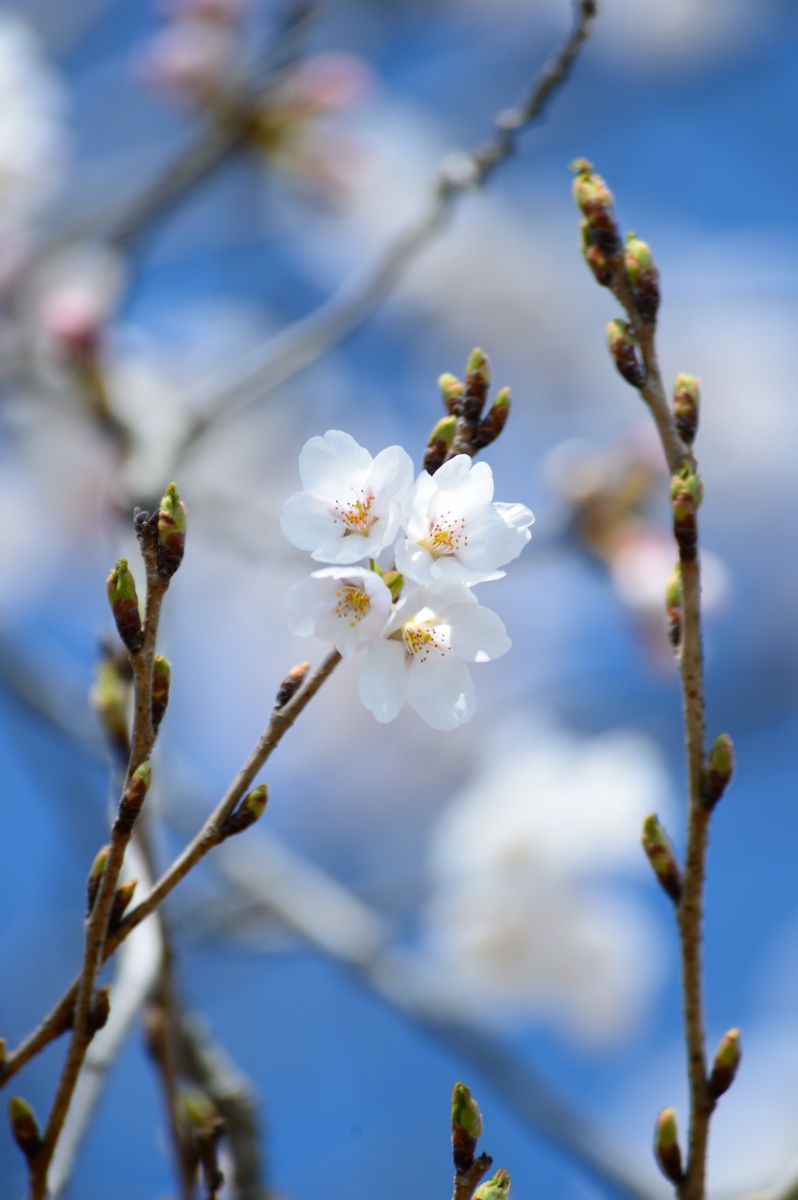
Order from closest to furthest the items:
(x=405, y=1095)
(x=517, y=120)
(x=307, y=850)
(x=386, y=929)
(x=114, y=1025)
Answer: (x=114, y=1025) < (x=517, y=120) < (x=386, y=929) < (x=405, y=1095) < (x=307, y=850)

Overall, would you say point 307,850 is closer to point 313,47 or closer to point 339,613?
point 313,47

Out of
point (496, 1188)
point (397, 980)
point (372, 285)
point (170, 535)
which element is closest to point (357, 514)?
point (170, 535)

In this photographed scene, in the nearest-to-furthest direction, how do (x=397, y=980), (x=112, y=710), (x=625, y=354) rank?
(x=625, y=354)
(x=112, y=710)
(x=397, y=980)

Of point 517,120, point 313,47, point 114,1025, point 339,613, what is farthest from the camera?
point 313,47

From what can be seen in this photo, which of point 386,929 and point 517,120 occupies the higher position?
point 517,120

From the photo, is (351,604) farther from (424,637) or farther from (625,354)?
(625,354)

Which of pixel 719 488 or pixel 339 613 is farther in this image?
pixel 719 488

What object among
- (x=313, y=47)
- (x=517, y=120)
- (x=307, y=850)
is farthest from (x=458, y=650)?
(x=307, y=850)
